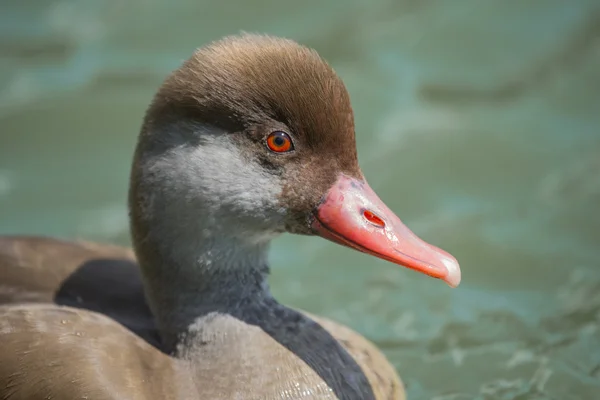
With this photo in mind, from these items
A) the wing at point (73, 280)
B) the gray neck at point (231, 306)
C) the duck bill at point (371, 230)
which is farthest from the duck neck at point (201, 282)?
the duck bill at point (371, 230)

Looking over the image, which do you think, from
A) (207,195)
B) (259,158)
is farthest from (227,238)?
(259,158)

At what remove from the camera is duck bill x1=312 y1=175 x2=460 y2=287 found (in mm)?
3240

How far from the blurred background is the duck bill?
1.21 meters

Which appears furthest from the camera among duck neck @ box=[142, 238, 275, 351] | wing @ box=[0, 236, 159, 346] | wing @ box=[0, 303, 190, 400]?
wing @ box=[0, 236, 159, 346]

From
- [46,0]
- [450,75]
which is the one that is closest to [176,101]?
[450,75]

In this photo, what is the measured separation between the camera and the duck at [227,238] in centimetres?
321

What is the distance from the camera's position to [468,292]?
4.96 m

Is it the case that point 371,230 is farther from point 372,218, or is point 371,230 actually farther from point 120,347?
point 120,347

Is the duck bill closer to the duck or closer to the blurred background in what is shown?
the duck

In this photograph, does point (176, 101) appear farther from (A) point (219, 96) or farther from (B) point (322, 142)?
(B) point (322, 142)

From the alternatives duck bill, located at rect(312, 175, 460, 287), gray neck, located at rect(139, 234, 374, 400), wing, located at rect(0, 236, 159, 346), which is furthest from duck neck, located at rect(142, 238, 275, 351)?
duck bill, located at rect(312, 175, 460, 287)

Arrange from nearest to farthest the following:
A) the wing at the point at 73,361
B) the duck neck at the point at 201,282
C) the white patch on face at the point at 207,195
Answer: the wing at the point at 73,361 → the white patch on face at the point at 207,195 → the duck neck at the point at 201,282

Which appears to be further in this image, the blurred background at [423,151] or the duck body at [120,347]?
the blurred background at [423,151]

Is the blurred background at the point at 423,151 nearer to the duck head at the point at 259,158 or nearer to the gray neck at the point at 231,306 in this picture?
the gray neck at the point at 231,306
